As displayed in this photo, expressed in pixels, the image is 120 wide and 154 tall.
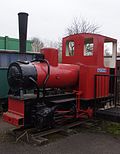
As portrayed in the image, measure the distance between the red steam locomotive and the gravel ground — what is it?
0.49 m

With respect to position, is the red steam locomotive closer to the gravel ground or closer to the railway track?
the railway track

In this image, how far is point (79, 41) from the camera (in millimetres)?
7238

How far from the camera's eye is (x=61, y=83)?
6547 mm

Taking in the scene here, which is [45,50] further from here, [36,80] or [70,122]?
[70,122]

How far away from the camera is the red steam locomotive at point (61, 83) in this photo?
5.66 meters

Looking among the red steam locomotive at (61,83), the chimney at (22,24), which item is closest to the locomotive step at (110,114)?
the red steam locomotive at (61,83)

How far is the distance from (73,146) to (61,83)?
1829 mm

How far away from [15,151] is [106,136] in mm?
2272

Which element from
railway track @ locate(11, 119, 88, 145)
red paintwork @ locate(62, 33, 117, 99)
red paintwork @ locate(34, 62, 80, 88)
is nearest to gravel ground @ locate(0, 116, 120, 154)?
railway track @ locate(11, 119, 88, 145)

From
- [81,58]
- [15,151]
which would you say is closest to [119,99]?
[81,58]

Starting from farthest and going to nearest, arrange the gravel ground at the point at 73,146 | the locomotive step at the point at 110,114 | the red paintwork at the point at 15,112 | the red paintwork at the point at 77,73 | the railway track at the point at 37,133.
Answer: the locomotive step at the point at 110,114, the red paintwork at the point at 77,73, the red paintwork at the point at 15,112, the railway track at the point at 37,133, the gravel ground at the point at 73,146

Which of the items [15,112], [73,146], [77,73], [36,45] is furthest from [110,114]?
[36,45]

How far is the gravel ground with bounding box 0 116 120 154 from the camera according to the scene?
4986mm

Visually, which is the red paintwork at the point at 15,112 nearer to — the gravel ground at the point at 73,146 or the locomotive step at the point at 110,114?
the gravel ground at the point at 73,146
